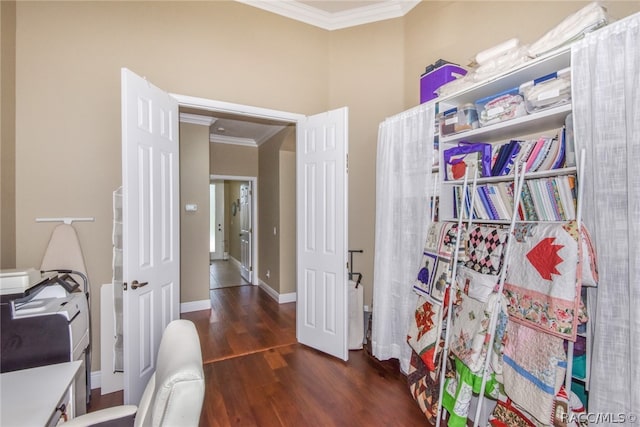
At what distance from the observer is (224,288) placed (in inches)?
211

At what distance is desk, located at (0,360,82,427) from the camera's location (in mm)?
964

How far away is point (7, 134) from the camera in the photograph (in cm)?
200

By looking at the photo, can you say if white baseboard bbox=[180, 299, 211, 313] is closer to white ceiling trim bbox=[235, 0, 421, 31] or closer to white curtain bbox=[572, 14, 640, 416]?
white ceiling trim bbox=[235, 0, 421, 31]

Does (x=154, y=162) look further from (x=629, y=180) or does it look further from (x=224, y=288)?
(x=224, y=288)

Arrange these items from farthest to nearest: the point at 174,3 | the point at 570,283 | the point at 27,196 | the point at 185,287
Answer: the point at 185,287, the point at 174,3, the point at 27,196, the point at 570,283

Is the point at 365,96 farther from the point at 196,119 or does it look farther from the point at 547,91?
the point at 196,119

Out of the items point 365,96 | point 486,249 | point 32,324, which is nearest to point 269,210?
point 365,96

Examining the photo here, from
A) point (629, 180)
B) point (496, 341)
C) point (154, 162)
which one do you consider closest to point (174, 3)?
point (154, 162)

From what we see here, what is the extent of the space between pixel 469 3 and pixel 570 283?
2.28m

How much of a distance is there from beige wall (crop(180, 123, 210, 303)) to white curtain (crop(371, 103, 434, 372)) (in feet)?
9.07

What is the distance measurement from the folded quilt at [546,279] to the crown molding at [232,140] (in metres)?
4.72

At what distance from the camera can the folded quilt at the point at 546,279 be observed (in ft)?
4.29

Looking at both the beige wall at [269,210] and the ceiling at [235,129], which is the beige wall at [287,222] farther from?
the ceiling at [235,129]

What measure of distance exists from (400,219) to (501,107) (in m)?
1.10
